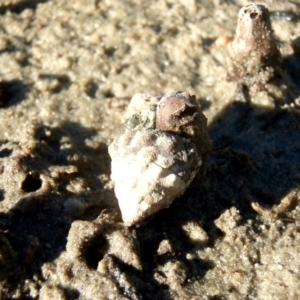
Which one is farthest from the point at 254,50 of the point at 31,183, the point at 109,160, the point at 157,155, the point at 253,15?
the point at 31,183

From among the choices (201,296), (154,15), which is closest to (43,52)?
(154,15)

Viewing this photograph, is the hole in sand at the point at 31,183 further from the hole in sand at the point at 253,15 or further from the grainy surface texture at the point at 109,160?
the hole in sand at the point at 253,15

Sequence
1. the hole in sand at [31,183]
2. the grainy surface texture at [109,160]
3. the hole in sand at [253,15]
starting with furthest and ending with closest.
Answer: the hole in sand at [253,15] → the hole in sand at [31,183] → the grainy surface texture at [109,160]

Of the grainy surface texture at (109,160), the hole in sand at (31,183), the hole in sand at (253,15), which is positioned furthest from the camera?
the hole in sand at (253,15)

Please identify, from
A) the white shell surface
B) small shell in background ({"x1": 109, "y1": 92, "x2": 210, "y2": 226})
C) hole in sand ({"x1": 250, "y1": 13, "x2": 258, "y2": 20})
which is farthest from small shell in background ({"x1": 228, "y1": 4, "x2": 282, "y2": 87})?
the white shell surface

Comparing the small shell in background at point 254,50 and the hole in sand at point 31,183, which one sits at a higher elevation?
the small shell in background at point 254,50

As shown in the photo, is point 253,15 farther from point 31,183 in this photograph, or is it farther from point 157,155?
point 31,183

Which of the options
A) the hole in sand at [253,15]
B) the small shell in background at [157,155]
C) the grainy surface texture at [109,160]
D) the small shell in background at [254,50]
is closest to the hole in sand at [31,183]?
the grainy surface texture at [109,160]

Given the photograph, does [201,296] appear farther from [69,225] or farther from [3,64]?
[3,64]
